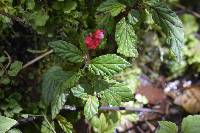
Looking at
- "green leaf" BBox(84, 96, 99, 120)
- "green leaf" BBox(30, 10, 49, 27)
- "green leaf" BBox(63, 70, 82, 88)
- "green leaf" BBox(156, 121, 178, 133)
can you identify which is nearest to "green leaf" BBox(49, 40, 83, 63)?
"green leaf" BBox(63, 70, 82, 88)

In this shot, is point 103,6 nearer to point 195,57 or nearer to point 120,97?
point 120,97

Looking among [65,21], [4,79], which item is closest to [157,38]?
[65,21]

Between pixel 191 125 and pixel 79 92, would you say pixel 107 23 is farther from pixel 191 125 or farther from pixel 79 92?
pixel 191 125

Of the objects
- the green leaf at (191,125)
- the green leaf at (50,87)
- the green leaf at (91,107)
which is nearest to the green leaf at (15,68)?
the green leaf at (50,87)

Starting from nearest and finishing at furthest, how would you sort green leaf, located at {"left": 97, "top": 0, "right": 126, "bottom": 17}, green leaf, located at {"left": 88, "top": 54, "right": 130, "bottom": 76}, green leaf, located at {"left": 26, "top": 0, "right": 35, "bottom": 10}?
green leaf, located at {"left": 88, "top": 54, "right": 130, "bottom": 76}
green leaf, located at {"left": 97, "top": 0, "right": 126, "bottom": 17}
green leaf, located at {"left": 26, "top": 0, "right": 35, "bottom": 10}

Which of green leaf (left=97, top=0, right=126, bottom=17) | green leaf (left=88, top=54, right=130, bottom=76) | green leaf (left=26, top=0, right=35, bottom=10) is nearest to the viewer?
green leaf (left=88, top=54, right=130, bottom=76)

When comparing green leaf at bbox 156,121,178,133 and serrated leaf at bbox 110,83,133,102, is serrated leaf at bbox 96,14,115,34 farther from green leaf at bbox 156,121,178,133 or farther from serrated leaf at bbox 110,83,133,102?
green leaf at bbox 156,121,178,133
